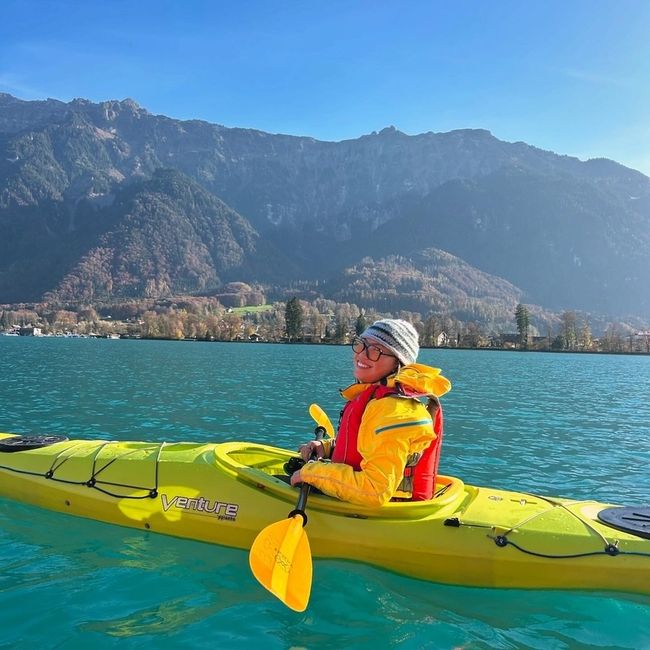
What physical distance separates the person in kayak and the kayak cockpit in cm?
32

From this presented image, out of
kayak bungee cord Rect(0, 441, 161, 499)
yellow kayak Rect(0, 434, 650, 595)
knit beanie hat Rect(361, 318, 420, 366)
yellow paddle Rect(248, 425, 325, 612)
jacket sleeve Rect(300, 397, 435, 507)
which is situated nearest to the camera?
yellow paddle Rect(248, 425, 325, 612)

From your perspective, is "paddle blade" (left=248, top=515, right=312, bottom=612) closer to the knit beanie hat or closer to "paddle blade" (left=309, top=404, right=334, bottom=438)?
the knit beanie hat

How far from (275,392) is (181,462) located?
2177cm

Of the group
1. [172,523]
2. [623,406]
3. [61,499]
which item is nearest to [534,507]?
[172,523]

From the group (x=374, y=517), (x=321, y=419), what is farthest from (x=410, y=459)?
(x=321, y=419)

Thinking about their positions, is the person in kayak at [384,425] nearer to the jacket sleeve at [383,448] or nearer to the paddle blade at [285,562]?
the jacket sleeve at [383,448]

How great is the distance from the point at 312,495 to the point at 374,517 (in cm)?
85

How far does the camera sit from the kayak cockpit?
23.7 ft

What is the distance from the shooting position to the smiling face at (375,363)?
679cm

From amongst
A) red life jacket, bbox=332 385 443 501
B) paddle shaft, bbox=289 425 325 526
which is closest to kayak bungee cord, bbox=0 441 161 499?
paddle shaft, bbox=289 425 325 526

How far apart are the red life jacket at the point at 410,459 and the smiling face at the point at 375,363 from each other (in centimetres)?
16

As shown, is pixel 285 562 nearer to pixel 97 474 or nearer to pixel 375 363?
pixel 375 363

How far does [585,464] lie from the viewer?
1511cm

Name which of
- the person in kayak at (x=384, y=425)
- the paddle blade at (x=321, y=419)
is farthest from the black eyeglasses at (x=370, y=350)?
the paddle blade at (x=321, y=419)
